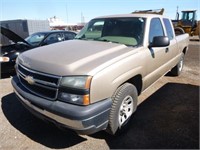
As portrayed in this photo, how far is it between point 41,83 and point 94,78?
0.73m

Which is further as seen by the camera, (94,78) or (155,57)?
(155,57)

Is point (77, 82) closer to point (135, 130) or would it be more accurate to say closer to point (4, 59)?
point (135, 130)

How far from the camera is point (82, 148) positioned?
113 inches

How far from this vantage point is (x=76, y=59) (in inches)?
108

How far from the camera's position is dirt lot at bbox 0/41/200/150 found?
9.61 feet

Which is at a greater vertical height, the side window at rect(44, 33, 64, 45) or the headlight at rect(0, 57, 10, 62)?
the side window at rect(44, 33, 64, 45)

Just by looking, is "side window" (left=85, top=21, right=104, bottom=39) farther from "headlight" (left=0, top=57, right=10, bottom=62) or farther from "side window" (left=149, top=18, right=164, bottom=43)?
"headlight" (left=0, top=57, right=10, bottom=62)

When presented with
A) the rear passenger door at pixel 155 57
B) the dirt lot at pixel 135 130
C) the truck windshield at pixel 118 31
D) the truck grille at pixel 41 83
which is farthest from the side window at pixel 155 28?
the truck grille at pixel 41 83

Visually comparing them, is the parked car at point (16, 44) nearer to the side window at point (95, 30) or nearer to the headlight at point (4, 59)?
the headlight at point (4, 59)

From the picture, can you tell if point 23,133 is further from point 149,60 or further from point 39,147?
point 149,60

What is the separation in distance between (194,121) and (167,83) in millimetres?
2170

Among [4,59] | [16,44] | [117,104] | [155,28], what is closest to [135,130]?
[117,104]

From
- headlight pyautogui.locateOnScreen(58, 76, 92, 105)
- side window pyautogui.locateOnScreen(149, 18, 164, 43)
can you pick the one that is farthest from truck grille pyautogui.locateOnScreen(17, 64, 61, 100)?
side window pyautogui.locateOnScreen(149, 18, 164, 43)

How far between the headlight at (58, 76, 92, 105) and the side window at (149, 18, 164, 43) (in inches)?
74.0
